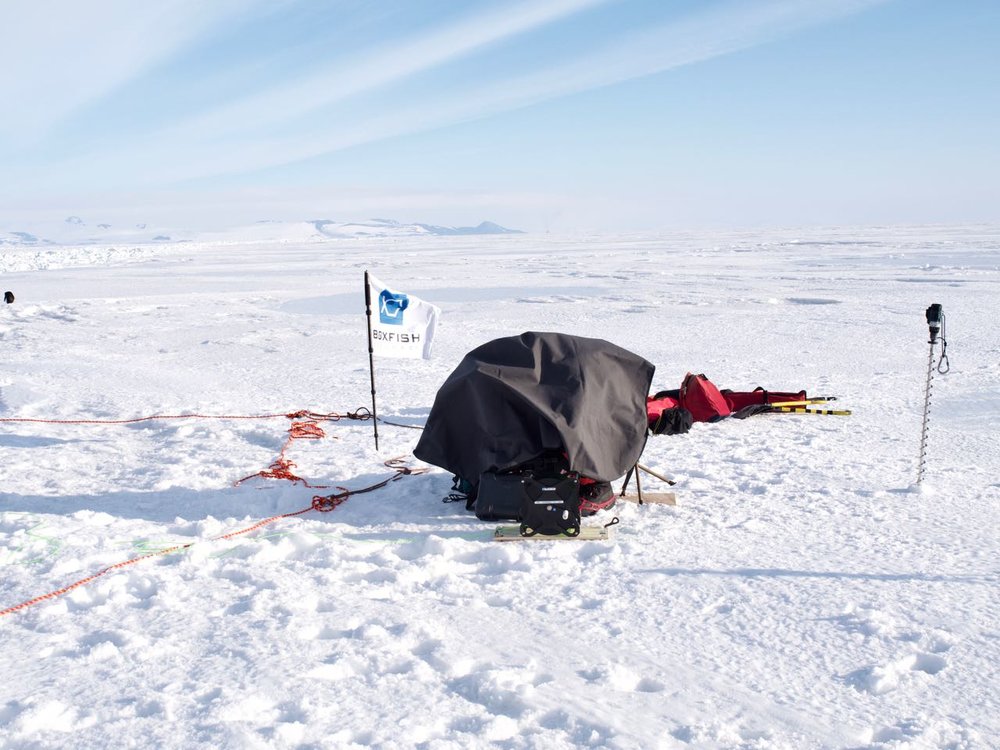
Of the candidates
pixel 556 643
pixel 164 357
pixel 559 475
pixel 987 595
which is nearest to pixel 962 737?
pixel 987 595

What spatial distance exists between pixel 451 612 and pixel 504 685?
29.6 inches

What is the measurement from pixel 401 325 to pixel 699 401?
2993 mm

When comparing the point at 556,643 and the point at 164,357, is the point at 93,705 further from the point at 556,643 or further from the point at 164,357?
the point at 164,357

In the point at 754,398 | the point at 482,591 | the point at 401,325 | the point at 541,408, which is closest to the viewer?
the point at 482,591

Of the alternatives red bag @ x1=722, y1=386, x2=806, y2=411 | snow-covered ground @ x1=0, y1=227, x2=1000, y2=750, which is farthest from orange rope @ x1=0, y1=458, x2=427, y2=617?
red bag @ x1=722, y1=386, x2=806, y2=411

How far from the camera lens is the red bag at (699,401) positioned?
7578 millimetres

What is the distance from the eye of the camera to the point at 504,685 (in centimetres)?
322

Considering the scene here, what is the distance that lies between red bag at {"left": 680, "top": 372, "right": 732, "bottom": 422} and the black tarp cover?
2451mm

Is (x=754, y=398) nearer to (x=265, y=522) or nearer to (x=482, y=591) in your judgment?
(x=482, y=591)

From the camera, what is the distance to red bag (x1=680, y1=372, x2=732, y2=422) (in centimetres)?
758

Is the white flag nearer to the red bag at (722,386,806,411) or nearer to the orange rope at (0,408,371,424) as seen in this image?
the orange rope at (0,408,371,424)

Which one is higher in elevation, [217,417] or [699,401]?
[699,401]

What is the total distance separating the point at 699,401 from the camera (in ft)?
24.9

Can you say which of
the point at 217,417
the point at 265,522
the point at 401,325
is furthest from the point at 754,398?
the point at 217,417
